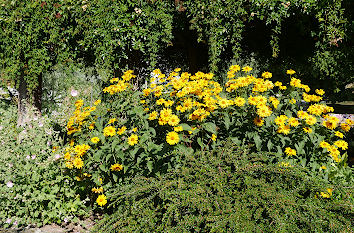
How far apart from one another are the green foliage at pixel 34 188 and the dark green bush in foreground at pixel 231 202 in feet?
2.32

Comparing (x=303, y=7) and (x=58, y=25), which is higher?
(x=58, y=25)

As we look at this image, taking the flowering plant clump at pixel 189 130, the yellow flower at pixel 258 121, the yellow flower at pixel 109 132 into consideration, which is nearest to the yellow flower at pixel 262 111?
the flowering plant clump at pixel 189 130

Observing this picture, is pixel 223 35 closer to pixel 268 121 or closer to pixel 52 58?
pixel 268 121

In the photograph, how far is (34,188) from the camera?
8.78ft

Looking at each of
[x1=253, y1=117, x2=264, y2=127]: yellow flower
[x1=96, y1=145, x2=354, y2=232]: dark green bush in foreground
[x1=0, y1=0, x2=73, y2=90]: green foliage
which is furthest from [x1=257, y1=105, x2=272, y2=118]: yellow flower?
[x1=0, y1=0, x2=73, y2=90]: green foliage

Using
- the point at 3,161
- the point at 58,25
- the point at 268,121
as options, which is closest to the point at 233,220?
the point at 268,121

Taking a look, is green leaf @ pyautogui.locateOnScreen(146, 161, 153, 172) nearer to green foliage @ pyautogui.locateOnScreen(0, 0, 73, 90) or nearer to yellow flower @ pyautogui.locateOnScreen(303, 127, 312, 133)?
yellow flower @ pyautogui.locateOnScreen(303, 127, 312, 133)

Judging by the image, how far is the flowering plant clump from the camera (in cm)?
Result: 251

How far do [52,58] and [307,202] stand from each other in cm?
404

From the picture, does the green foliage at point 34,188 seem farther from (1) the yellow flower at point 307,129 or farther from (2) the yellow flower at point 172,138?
(1) the yellow flower at point 307,129

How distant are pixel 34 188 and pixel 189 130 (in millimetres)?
1496

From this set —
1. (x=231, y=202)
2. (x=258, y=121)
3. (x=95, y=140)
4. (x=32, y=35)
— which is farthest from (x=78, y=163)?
(x=32, y=35)

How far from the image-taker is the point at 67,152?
9.04 feet

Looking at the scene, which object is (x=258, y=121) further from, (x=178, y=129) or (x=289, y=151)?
(x=178, y=129)
